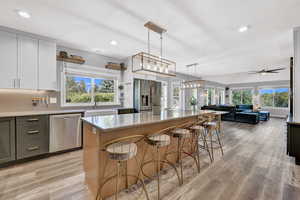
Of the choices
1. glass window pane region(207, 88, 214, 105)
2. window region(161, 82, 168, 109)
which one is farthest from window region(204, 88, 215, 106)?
window region(161, 82, 168, 109)

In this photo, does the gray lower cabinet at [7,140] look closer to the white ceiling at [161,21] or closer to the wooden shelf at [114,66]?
the white ceiling at [161,21]

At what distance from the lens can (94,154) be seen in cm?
182

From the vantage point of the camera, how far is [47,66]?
10.5 ft

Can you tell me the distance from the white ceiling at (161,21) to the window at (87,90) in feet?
3.16

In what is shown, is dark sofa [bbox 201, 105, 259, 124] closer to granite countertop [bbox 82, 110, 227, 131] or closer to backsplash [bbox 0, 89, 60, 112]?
granite countertop [bbox 82, 110, 227, 131]

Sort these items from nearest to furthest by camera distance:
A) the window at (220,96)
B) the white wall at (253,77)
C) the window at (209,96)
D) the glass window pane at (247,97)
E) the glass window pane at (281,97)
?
1. the white wall at (253,77)
2. the glass window pane at (281,97)
3. the window at (209,96)
4. the glass window pane at (247,97)
5. the window at (220,96)

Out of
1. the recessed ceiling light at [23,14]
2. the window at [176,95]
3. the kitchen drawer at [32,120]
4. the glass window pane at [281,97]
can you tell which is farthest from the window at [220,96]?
the recessed ceiling light at [23,14]

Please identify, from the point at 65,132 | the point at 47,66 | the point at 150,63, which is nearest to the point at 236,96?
the point at 150,63

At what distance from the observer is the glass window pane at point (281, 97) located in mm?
9344

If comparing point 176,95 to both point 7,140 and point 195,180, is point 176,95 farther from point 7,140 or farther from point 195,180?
point 7,140

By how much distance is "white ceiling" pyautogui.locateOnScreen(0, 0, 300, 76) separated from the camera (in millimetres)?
2068

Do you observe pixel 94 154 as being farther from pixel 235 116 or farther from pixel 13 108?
pixel 235 116

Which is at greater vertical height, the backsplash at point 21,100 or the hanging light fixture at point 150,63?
the hanging light fixture at point 150,63

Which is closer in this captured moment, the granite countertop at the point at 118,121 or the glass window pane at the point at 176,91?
the granite countertop at the point at 118,121
